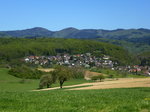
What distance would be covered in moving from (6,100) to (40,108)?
11.5 ft

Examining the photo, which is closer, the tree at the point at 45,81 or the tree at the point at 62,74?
the tree at the point at 62,74

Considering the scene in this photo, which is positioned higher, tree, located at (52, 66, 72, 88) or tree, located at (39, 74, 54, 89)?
tree, located at (52, 66, 72, 88)

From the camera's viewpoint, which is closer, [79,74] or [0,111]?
[0,111]

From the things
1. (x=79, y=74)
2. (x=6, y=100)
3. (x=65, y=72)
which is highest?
(x=6, y=100)

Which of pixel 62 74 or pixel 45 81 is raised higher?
pixel 62 74

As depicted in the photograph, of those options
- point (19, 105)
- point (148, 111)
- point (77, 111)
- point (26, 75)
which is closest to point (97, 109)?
point (77, 111)

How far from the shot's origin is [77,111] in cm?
1313

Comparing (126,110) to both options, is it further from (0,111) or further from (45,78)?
(45,78)

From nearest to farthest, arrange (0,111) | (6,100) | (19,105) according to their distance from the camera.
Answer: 1. (0,111)
2. (19,105)
3. (6,100)

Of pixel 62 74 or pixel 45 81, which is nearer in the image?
pixel 62 74

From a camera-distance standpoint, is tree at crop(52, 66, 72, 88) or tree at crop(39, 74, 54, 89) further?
tree at crop(39, 74, 54, 89)

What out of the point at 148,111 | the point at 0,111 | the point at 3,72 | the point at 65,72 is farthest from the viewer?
the point at 3,72

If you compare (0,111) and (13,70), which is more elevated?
(0,111)

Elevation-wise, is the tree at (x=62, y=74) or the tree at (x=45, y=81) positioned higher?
the tree at (x=62, y=74)
